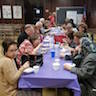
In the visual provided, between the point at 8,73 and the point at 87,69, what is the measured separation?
86 cm

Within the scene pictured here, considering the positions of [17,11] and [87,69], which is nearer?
[87,69]

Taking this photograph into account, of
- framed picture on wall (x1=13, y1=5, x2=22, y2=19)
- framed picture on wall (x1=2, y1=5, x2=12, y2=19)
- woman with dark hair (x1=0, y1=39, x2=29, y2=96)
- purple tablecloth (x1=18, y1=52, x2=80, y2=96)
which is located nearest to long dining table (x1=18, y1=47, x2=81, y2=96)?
purple tablecloth (x1=18, y1=52, x2=80, y2=96)

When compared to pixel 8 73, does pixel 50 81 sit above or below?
below

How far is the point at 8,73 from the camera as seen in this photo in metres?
2.17

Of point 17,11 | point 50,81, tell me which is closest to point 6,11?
point 17,11

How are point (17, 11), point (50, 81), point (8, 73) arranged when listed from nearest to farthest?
point (8, 73) < point (50, 81) < point (17, 11)

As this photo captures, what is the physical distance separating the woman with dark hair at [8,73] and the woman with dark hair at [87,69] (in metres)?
0.64

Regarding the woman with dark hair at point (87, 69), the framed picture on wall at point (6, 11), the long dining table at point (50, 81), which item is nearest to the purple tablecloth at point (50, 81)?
the long dining table at point (50, 81)

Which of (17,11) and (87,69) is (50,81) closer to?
(87,69)

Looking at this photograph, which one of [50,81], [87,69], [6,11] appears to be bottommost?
[50,81]

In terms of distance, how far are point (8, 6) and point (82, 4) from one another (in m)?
3.84

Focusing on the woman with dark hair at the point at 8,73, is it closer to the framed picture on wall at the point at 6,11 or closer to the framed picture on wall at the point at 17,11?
the framed picture on wall at the point at 17,11

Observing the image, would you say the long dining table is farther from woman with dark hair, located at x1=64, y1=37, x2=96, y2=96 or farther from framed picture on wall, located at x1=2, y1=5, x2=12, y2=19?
framed picture on wall, located at x1=2, y1=5, x2=12, y2=19

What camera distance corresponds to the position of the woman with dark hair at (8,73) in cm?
216
